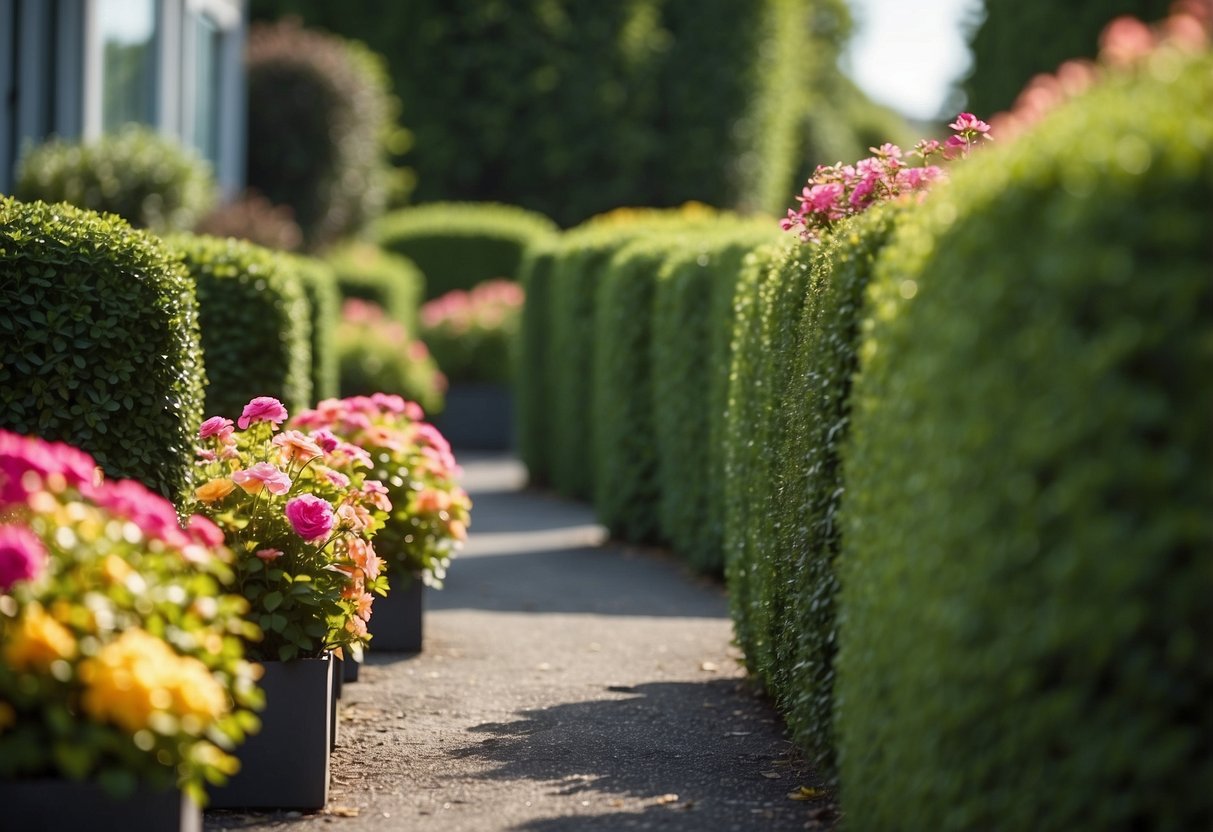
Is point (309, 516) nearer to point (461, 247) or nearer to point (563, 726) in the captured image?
point (563, 726)

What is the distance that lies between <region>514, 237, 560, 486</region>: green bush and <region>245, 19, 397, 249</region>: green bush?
6714 mm

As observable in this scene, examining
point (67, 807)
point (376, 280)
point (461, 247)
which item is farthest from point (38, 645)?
point (461, 247)

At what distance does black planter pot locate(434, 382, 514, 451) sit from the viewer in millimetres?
18500

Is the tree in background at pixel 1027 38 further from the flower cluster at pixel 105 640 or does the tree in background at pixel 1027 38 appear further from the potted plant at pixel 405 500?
the flower cluster at pixel 105 640

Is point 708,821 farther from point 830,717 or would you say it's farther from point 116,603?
point 116,603

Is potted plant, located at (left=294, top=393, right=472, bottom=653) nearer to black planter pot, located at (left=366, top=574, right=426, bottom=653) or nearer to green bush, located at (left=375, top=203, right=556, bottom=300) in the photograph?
black planter pot, located at (left=366, top=574, right=426, bottom=653)

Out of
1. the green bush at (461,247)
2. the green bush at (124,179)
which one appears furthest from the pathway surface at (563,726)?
the green bush at (461,247)

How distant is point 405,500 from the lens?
7.11m

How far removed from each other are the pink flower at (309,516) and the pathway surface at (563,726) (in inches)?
34.5

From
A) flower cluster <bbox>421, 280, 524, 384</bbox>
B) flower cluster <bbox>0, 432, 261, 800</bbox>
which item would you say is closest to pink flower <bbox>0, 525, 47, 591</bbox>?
flower cluster <bbox>0, 432, 261, 800</bbox>

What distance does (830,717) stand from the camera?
15.7 feet

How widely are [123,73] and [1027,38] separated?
1082cm

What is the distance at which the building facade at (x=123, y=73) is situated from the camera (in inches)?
504

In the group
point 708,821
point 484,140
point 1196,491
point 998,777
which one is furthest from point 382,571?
point 484,140
